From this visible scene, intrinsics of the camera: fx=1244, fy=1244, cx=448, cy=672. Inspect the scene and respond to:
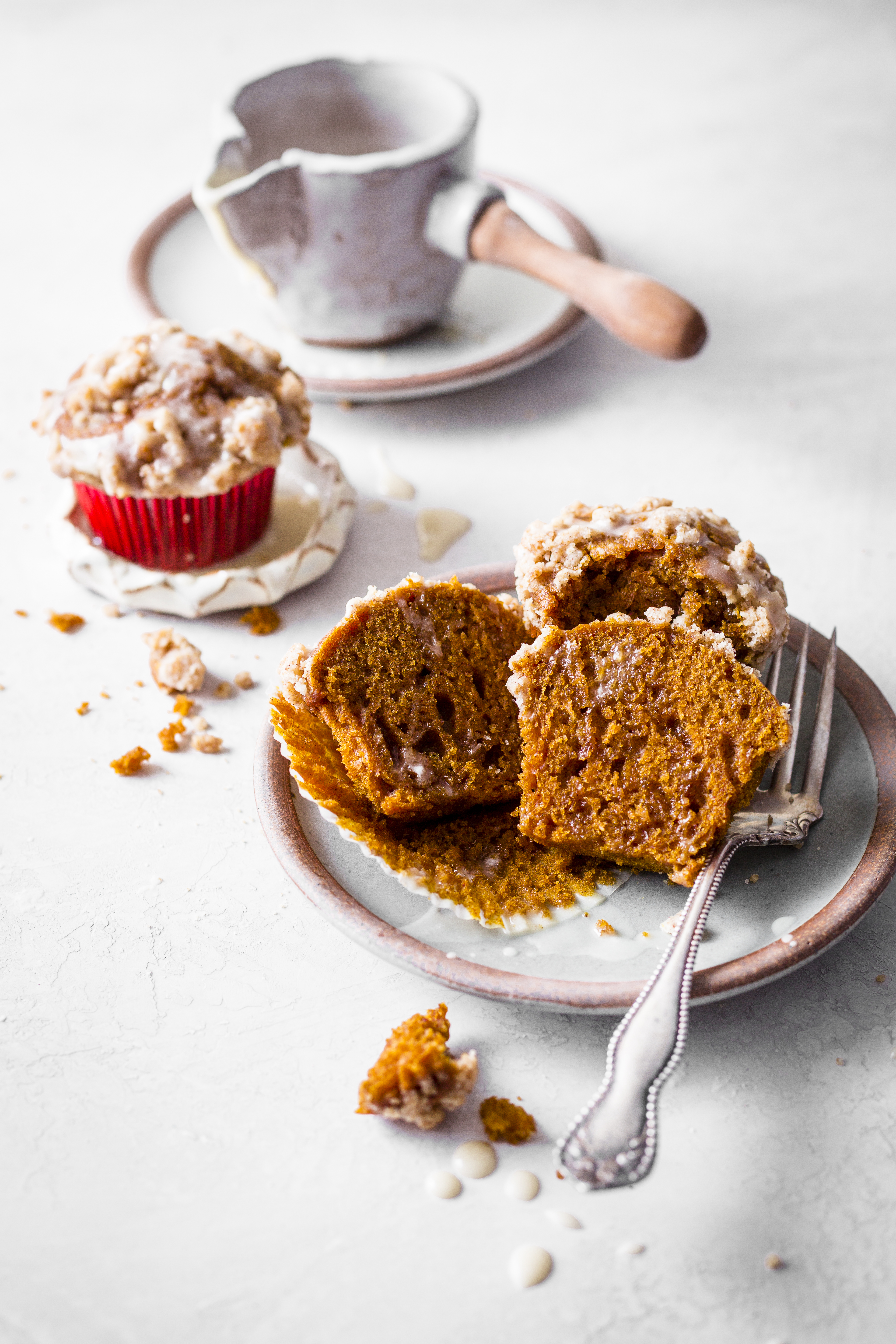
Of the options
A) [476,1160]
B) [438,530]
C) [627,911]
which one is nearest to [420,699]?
[627,911]

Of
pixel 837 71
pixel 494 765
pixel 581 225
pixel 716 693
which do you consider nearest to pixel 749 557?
pixel 716 693

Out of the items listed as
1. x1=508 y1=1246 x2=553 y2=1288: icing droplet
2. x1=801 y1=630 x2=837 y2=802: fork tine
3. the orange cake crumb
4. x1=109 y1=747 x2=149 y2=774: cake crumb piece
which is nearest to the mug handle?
x1=801 y1=630 x2=837 y2=802: fork tine

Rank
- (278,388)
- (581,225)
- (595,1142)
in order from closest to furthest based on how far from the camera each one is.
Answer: (595,1142) < (278,388) < (581,225)

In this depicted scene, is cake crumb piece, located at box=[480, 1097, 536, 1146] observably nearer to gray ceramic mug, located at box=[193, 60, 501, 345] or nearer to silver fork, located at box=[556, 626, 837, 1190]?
silver fork, located at box=[556, 626, 837, 1190]

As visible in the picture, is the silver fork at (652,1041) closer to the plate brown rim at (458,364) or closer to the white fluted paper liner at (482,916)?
the white fluted paper liner at (482,916)

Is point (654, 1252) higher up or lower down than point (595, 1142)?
lower down

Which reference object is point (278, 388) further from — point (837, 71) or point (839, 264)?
point (837, 71)
